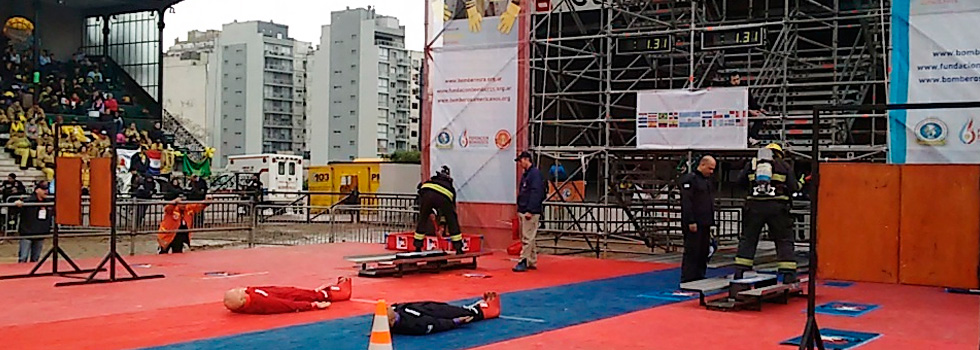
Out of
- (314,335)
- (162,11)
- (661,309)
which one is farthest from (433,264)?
(162,11)

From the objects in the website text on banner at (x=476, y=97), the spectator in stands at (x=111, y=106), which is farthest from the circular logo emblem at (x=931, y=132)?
the spectator in stands at (x=111, y=106)

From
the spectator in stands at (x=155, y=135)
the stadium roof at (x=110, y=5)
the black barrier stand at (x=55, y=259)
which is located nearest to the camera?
the black barrier stand at (x=55, y=259)

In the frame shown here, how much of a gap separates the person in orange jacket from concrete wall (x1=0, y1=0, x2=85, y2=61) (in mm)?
24941

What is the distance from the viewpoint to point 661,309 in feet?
36.7

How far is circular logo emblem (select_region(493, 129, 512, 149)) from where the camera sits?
778 inches

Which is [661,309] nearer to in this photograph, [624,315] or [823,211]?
[624,315]

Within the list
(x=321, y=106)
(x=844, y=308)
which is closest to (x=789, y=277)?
(x=844, y=308)

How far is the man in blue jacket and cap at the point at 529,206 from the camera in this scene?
15.4m

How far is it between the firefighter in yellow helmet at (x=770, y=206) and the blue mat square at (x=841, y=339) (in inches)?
97.3

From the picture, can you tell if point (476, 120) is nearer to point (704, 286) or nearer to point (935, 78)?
point (935, 78)

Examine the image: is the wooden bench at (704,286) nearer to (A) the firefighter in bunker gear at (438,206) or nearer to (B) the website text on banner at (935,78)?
(B) the website text on banner at (935,78)

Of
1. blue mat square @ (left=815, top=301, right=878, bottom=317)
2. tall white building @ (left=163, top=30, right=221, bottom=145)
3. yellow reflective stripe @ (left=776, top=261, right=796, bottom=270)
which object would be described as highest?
tall white building @ (left=163, top=30, right=221, bottom=145)

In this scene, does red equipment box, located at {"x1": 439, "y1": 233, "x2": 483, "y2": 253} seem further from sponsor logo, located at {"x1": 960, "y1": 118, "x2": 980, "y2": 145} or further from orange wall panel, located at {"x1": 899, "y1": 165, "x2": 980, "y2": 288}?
orange wall panel, located at {"x1": 899, "y1": 165, "x2": 980, "y2": 288}

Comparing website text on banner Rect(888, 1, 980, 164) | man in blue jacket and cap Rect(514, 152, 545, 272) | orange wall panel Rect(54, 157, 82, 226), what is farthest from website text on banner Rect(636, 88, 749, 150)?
orange wall panel Rect(54, 157, 82, 226)
